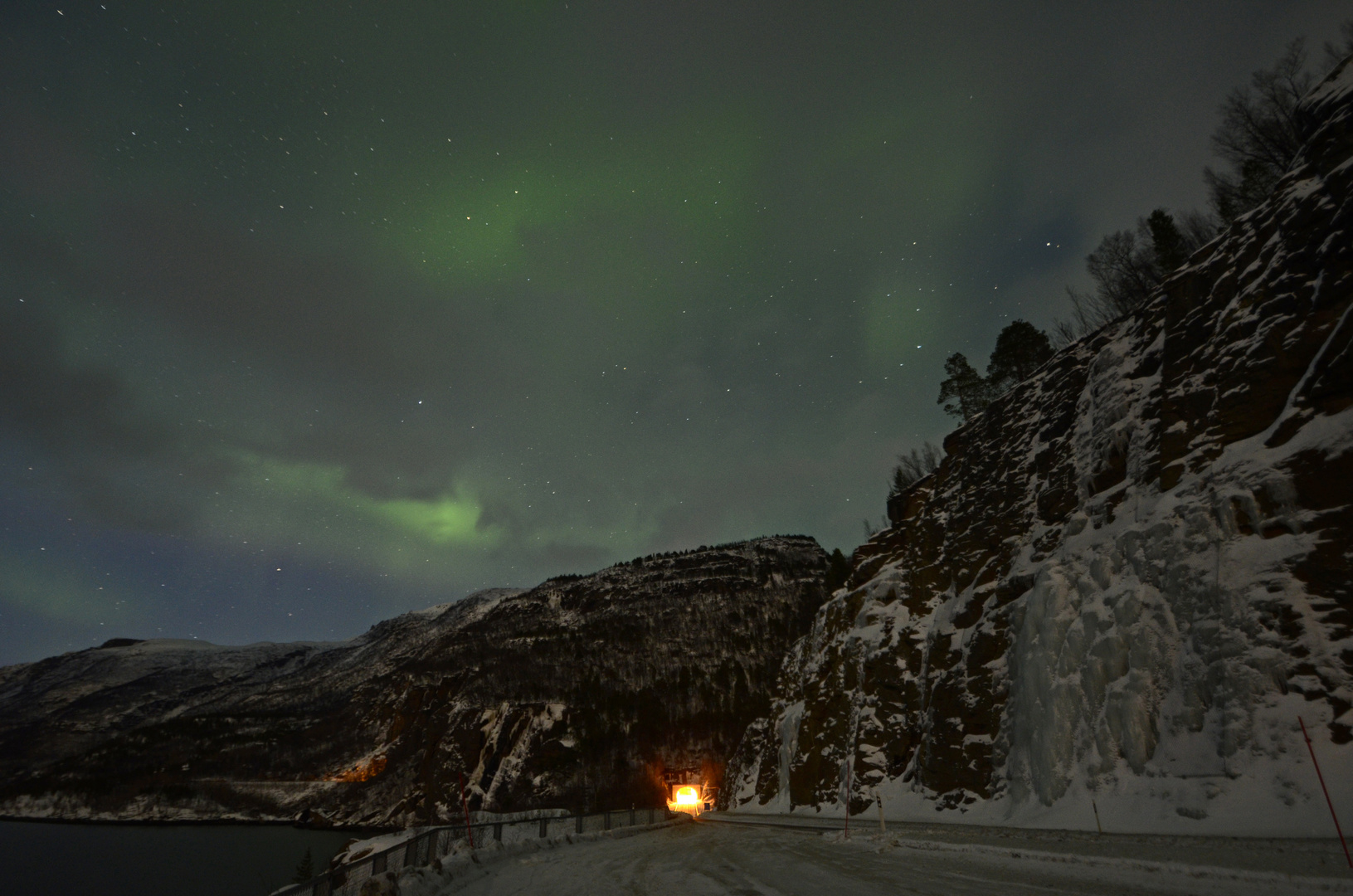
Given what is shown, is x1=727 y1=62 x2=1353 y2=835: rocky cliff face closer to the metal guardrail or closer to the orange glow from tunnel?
the metal guardrail

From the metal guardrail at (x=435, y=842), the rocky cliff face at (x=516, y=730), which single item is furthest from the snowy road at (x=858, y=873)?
the rocky cliff face at (x=516, y=730)

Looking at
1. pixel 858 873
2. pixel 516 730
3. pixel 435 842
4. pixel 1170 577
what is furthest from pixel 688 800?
pixel 516 730

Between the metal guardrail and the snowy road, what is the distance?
0.97m

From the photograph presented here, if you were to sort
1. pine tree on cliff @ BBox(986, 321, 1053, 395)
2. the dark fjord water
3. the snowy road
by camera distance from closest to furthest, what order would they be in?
the snowy road < pine tree on cliff @ BBox(986, 321, 1053, 395) < the dark fjord water

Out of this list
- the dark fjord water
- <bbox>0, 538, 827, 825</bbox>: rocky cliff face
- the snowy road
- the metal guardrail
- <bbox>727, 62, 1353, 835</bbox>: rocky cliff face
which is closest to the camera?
the snowy road

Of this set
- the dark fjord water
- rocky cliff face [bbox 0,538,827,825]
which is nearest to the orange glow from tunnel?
the dark fjord water

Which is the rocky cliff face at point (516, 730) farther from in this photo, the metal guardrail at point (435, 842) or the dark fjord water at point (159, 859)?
the metal guardrail at point (435, 842)

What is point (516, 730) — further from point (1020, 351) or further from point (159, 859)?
point (1020, 351)

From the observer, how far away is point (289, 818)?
473 ft

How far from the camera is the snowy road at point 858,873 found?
9.02 m

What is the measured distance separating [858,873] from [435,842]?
10.5 meters

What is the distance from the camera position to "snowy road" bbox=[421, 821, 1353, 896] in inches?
355

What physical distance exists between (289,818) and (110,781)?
83.1 metres

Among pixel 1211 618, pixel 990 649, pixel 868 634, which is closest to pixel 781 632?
pixel 868 634
